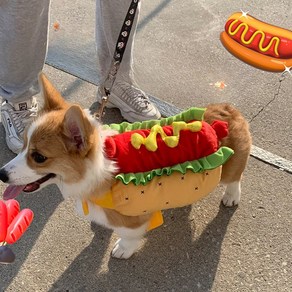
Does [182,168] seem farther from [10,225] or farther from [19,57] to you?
[19,57]

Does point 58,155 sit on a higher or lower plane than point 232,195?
higher

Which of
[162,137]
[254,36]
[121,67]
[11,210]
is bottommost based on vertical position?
[254,36]

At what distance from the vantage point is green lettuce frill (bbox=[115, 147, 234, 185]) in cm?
214

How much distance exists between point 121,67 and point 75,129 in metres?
1.36

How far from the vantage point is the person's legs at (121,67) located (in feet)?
9.64

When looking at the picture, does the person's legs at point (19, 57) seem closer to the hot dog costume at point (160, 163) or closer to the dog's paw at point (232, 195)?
the hot dog costume at point (160, 163)

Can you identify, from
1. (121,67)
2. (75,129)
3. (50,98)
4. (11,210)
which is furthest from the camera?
(121,67)

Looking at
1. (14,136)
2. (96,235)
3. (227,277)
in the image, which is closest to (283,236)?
(227,277)

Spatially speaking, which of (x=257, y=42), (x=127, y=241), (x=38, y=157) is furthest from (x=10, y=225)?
(x=257, y=42)

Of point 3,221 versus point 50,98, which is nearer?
point 50,98

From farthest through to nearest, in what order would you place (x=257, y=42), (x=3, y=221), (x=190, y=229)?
(x=257, y=42) → (x=190, y=229) → (x=3, y=221)

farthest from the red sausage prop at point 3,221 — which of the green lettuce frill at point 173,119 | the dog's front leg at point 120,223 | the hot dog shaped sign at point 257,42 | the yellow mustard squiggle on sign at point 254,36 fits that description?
the yellow mustard squiggle on sign at point 254,36

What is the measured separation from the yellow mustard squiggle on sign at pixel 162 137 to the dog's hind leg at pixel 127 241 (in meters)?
0.48

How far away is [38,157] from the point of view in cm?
203
